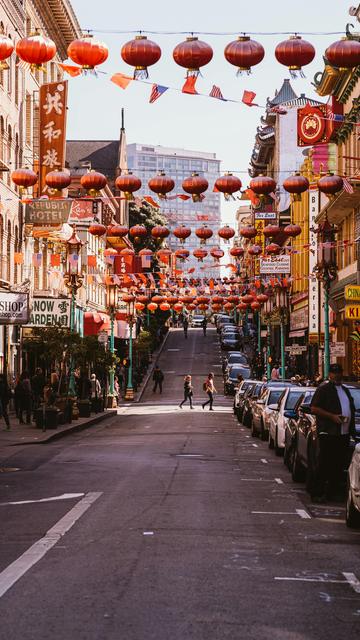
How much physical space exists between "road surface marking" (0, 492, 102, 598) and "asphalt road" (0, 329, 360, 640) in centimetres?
2

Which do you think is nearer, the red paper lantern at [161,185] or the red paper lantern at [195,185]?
the red paper lantern at [195,185]

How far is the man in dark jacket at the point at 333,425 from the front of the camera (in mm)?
15000

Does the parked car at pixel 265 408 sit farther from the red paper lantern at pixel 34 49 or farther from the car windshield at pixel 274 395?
the red paper lantern at pixel 34 49

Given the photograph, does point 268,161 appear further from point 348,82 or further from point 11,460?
point 11,460

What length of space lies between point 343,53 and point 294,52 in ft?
2.43

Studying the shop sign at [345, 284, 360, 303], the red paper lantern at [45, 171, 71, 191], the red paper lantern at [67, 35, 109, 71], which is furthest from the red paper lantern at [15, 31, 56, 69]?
the shop sign at [345, 284, 360, 303]

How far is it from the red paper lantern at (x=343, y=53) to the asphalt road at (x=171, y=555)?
258 inches

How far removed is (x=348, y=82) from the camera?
49375 mm

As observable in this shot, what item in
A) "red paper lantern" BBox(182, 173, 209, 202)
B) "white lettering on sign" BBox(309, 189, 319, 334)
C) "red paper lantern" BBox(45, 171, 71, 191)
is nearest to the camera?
"red paper lantern" BBox(182, 173, 209, 202)

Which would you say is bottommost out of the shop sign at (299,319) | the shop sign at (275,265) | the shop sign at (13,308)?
the shop sign at (13,308)

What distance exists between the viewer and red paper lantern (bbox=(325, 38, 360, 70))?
1692 centimetres

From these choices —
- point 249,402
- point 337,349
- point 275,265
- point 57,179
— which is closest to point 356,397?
point 57,179

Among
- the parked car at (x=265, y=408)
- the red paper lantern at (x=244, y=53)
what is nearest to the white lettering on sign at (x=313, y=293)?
the parked car at (x=265, y=408)

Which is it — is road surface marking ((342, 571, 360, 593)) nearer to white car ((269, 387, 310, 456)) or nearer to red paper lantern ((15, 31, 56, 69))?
red paper lantern ((15, 31, 56, 69))
